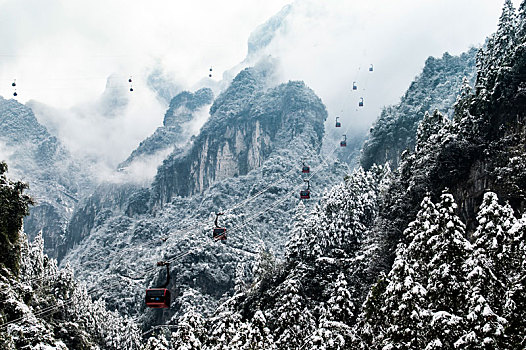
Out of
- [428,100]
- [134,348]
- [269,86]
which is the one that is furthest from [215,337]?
[269,86]

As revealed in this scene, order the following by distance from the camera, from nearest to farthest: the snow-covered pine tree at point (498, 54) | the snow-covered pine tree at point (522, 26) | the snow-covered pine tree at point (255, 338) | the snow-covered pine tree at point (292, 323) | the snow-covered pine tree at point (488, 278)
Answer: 1. the snow-covered pine tree at point (488, 278)
2. the snow-covered pine tree at point (255, 338)
3. the snow-covered pine tree at point (292, 323)
4. the snow-covered pine tree at point (498, 54)
5. the snow-covered pine tree at point (522, 26)

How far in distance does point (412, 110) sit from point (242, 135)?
77756 mm

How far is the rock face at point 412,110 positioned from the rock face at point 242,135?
49.8 m

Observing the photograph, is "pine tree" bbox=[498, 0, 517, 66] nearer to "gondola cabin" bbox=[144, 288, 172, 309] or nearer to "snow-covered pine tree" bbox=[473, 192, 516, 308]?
"snow-covered pine tree" bbox=[473, 192, 516, 308]

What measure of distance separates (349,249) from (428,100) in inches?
2108

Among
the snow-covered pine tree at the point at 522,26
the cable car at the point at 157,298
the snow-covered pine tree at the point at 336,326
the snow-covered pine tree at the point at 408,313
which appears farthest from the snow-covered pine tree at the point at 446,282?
the snow-covered pine tree at the point at 522,26

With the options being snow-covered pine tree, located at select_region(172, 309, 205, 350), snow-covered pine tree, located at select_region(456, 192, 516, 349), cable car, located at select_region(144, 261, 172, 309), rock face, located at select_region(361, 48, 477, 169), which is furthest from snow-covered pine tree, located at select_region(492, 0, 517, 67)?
rock face, located at select_region(361, 48, 477, 169)

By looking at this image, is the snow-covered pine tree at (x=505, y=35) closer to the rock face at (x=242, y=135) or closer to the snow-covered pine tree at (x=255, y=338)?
the snow-covered pine tree at (x=255, y=338)

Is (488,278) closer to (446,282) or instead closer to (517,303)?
(517,303)

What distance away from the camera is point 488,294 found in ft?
51.6

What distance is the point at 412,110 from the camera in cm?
8425

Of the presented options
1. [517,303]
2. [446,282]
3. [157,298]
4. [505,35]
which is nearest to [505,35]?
[505,35]

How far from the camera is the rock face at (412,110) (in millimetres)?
80312

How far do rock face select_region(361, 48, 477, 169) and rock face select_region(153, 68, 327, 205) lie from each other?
49780 mm
